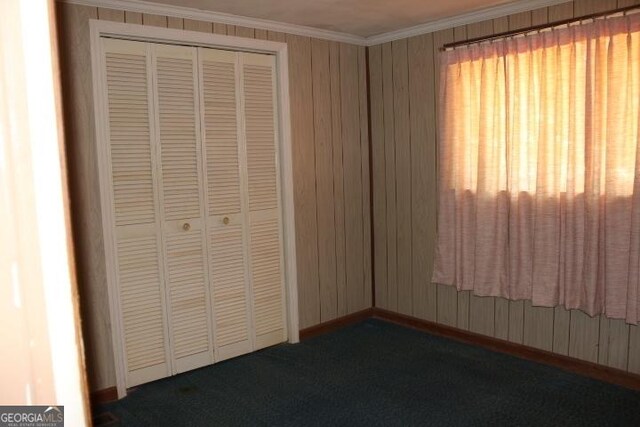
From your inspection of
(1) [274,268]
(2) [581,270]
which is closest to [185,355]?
(1) [274,268]

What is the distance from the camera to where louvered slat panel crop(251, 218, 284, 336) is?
12.1 feet

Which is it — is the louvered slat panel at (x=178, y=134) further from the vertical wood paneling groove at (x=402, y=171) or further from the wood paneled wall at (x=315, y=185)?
the vertical wood paneling groove at (x=402, y=171)

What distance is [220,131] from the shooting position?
3426 mm

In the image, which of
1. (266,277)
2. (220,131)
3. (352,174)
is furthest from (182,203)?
(352,174)

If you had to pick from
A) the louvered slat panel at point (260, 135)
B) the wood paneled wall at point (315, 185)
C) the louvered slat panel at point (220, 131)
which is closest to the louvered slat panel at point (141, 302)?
the wood paneled wall at point (315, 185)

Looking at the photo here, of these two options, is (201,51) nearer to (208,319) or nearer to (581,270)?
(208,319)

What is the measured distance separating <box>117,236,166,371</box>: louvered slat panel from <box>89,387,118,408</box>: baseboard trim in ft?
0.53

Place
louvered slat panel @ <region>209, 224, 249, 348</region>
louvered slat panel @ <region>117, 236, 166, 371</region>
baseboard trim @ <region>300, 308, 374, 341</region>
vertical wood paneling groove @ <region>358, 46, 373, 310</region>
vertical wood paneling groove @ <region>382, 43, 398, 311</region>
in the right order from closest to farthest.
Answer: louvered slat panel @ <region>117, 236, 166, 371</region>
louvered slat panel @ <region>209, 224, 249, 348</region>
baseboard trim @ <region>300, 308, 374, 341</region>
vertical wood paneling groove @ <region>382, 43, 398, 311</region>
vertical wood paneling groove @ <region>358, 46, 373, 310</region>

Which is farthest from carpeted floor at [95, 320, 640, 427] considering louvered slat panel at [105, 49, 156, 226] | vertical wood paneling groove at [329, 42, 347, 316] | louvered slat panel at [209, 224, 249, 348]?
louvered slat panel at [105, 49, 156, 226]

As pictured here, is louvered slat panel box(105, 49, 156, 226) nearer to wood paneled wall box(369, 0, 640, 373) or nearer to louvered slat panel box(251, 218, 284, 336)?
louvered slat panel box(251, 218, 284, 336)

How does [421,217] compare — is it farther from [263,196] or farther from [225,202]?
[225,202]

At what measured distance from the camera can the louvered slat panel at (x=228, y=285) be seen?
347cm

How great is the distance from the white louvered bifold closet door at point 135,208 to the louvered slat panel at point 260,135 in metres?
0.72

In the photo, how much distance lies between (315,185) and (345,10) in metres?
1.34
